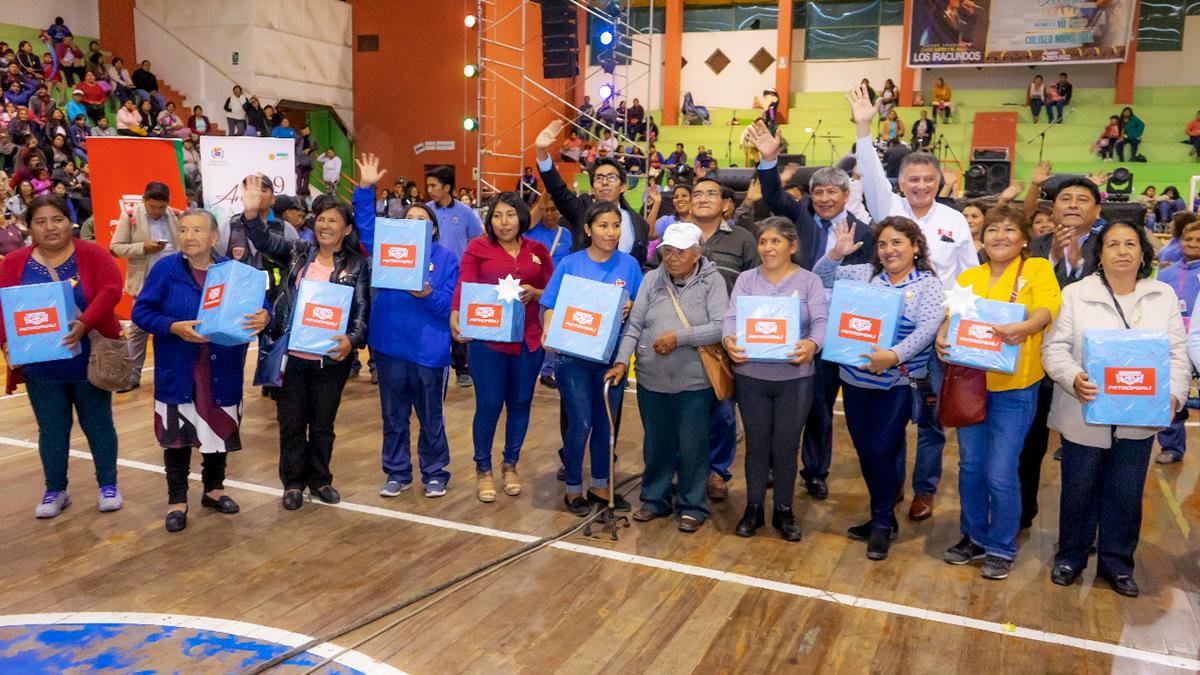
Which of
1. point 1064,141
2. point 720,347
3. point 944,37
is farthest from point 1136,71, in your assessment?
point 720,347

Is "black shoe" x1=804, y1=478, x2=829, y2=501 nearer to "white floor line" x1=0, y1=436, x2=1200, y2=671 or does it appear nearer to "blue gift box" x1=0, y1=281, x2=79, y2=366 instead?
"white floor line" x1=0, y1=436, x2=1200, y2=671

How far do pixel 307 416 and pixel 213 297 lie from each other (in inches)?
30.9

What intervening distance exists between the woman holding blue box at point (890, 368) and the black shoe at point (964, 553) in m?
0.27

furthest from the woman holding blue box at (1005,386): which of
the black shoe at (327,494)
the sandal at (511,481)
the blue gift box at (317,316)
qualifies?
the black shoe at (327,494)

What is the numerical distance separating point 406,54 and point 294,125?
10.1ft

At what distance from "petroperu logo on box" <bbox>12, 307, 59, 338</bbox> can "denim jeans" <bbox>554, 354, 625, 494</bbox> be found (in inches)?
89.3

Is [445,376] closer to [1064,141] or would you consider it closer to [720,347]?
[720,347]

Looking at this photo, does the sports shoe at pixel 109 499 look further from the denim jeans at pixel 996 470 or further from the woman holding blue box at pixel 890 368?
the denim jeans at pixel 996 470

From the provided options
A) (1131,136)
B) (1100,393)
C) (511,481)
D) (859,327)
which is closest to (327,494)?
(511,481)

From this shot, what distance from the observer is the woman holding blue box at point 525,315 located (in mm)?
4625

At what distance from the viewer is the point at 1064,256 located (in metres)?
4.47

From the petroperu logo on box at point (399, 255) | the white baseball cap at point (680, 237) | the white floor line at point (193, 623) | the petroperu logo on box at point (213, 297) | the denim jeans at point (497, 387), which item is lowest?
the white floor line at point (193, 623)

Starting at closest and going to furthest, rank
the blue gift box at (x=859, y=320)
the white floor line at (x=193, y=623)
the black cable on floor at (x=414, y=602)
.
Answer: the black cable on floor at (x=414, y=602) → the white floor line at (x=193, y=623) → the blue gift box at (x=859, y=320)

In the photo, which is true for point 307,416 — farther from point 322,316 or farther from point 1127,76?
point 1127,76
